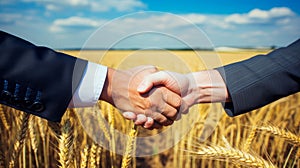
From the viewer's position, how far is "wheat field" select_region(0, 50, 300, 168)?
94cm

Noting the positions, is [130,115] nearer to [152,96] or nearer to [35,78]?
[152,96]

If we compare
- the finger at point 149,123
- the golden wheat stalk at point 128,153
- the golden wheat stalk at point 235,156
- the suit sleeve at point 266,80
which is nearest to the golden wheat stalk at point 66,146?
the golden wheat stalk at point 128,153

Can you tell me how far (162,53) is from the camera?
5.13ft

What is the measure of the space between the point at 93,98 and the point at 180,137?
862 mm

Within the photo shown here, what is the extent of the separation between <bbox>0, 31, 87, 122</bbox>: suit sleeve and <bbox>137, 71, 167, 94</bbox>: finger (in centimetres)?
43

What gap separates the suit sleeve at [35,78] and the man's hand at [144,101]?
1.11 ft

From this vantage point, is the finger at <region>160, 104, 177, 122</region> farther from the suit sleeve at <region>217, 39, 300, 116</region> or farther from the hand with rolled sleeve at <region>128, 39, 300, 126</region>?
the suit sleeve at <region>217, 39, 300, 116</region>

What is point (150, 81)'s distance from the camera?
1.50 m

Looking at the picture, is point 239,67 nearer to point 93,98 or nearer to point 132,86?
point 132,86

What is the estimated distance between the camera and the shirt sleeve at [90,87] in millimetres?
1173

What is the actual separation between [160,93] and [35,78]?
640mm

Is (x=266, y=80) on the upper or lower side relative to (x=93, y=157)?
upper

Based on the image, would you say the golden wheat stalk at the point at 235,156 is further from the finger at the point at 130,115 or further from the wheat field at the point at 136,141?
the finger at the point at 130,115

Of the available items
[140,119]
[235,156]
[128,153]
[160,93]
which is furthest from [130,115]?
[235,156]
